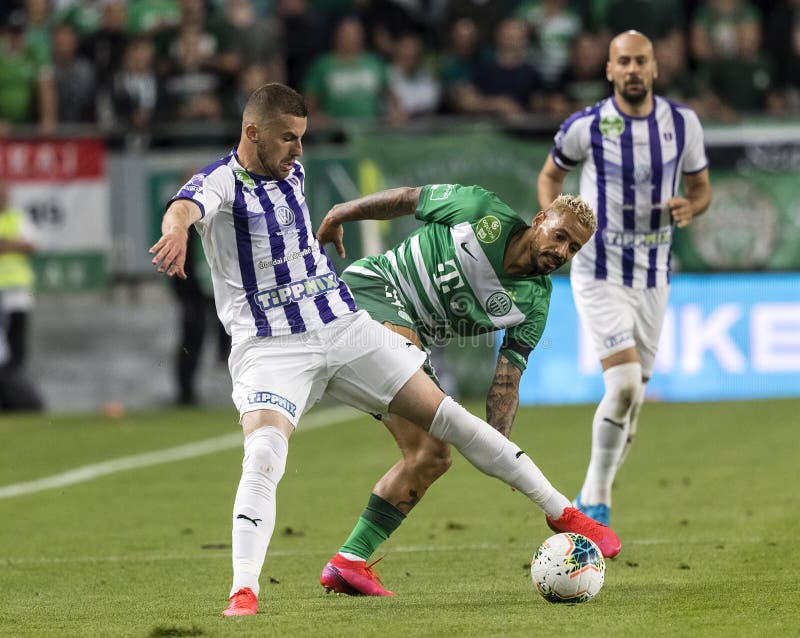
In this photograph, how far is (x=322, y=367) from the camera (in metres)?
6.02

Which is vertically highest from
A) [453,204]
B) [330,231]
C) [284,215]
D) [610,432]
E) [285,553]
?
[284,215]

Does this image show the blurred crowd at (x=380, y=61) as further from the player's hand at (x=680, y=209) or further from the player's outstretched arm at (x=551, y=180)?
the player's hand at (x=680, y=209)

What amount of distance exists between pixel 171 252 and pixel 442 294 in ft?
5.60

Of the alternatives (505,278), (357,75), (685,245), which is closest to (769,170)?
(685,245)

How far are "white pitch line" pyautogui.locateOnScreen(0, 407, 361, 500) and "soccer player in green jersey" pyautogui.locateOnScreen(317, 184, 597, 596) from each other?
433 cm

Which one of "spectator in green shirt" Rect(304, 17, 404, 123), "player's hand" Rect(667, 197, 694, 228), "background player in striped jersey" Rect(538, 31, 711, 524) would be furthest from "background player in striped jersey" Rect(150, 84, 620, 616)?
"spectator in green shirt" Rect(304, 17, 404, 123)

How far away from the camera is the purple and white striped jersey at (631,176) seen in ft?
26.9

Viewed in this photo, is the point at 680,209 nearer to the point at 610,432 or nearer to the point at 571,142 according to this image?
the point at 571,142

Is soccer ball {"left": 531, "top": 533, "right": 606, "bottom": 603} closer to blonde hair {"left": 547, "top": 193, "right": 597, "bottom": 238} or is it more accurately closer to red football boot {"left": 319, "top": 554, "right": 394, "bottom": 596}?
red football boot {"left": 319, "top": 554, "right": 394, "bottom": 596}

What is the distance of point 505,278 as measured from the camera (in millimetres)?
6500

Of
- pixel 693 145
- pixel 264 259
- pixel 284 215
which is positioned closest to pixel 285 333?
pixel 264 259

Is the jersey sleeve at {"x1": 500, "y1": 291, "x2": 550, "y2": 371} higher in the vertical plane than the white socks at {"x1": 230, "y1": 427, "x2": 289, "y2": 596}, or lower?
higher

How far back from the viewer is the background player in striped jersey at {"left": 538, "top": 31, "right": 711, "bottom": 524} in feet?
26.7

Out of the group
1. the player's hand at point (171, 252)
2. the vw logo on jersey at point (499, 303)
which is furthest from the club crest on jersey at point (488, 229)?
the player's hand at point (171, 252)
